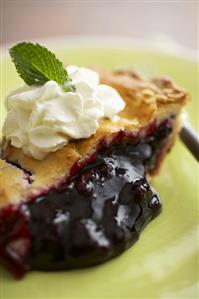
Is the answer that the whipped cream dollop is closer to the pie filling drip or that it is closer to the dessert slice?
the dessert slice

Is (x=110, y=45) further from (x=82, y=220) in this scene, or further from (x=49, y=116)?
(x=82, y=220)

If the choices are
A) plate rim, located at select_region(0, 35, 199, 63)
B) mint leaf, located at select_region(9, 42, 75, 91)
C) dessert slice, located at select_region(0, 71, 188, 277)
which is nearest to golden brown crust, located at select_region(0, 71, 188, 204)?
dessert slice, located at select_region(0, 71, 188, 277)

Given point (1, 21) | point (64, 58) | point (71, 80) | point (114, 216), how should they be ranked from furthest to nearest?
point (1, 21) → point (64, 58) → point (71, 80) → point (114, 216)

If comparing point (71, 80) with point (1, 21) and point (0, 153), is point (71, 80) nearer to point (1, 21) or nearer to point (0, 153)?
point (0, 153)

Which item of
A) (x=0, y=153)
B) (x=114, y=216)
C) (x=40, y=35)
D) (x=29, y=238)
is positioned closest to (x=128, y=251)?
(x=114, y=216)


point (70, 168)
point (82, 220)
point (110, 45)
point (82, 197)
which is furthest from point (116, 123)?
point (110, 45)

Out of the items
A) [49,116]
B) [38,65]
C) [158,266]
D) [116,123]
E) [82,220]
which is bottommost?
[158,266]

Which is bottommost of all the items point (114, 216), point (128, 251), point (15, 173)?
point (128, 251)
